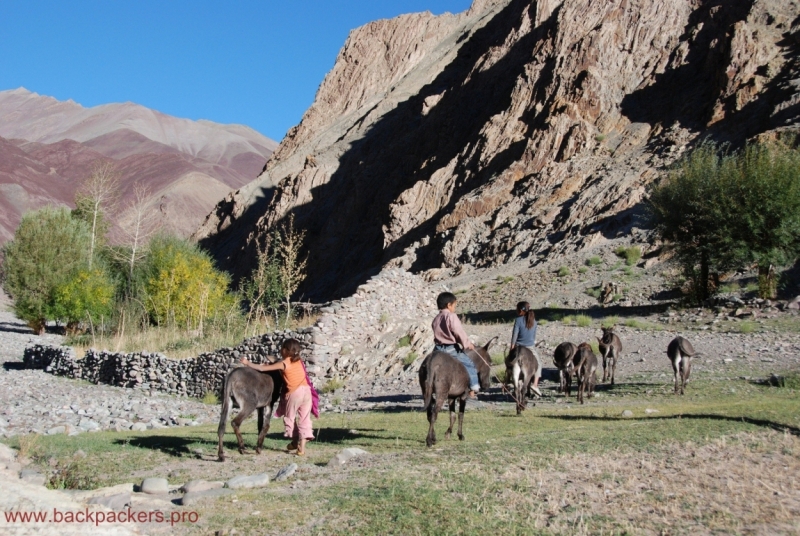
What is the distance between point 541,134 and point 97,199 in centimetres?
3033

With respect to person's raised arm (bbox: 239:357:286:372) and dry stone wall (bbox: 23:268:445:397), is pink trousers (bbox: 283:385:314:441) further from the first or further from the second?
dry stone wall (bbox: 23:268:445:397)

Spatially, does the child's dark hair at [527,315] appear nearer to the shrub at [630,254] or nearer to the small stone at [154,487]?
the small stone at [154,487]

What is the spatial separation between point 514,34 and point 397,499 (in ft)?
201

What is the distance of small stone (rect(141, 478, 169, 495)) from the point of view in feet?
22.2

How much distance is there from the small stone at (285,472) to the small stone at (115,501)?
158 cm

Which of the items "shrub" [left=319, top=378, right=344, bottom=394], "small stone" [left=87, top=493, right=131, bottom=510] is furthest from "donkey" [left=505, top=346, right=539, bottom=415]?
"shrub" [left=319, top=378, right=344, bottom=394]

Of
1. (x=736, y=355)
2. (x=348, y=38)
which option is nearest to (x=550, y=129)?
(x=736, y=355)

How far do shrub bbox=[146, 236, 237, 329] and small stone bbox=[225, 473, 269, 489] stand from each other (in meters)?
19.8

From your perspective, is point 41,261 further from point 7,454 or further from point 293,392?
point 293,392

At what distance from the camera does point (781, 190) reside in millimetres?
26219

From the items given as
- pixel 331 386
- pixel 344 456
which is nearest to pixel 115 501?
pixel 344 456

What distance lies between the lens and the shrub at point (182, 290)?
94.5 feet

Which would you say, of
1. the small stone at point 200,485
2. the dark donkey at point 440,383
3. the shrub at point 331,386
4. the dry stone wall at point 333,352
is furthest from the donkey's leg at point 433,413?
the dry stone wall at point 333,352

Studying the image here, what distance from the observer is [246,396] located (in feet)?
29.1
